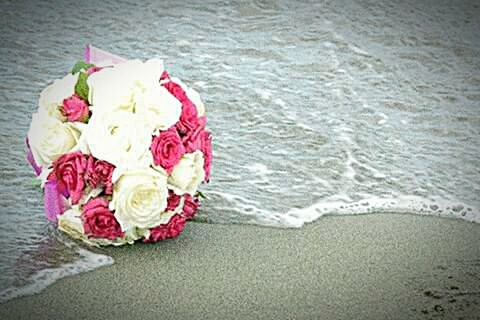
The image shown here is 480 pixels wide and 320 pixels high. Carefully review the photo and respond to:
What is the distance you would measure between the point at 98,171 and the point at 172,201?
0.66ft

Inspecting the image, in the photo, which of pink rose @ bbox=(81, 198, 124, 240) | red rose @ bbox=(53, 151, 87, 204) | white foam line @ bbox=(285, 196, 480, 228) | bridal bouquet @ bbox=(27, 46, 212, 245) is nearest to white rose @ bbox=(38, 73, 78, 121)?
bridal bouquet @ bbox=(27, 46, 212, 245)

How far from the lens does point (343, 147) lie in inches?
129

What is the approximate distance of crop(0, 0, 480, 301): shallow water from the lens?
2.75 m

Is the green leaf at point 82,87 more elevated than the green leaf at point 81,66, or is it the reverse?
the green leaf at point 81,66

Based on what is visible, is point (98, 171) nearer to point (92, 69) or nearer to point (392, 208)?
point (92, 69)

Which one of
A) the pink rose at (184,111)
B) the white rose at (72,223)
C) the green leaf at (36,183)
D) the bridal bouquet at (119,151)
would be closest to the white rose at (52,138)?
the bridal bouquet at (119,151)

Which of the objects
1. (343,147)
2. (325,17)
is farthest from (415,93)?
(325,17)

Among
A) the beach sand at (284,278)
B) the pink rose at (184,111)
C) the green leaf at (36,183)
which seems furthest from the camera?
the green leaf at (36,183)

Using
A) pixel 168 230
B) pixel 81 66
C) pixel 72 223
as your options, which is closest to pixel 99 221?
pixel 72 223

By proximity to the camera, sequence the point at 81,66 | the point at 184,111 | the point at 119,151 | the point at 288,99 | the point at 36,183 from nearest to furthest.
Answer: the point at 119,151, the point at 184,111, the point at 81,66, the point at 36,183, the point at 288,99

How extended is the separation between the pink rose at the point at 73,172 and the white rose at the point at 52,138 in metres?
0.03

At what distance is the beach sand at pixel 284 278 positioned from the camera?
6.97 ft

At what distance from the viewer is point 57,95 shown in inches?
92.3

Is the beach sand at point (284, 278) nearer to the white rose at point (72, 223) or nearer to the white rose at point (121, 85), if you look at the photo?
the white rose at point (72, 223)
